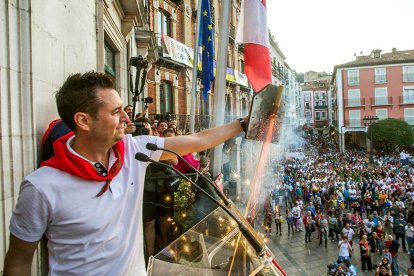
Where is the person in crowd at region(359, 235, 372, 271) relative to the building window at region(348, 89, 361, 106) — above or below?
below

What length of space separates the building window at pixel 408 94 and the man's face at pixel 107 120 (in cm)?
4916

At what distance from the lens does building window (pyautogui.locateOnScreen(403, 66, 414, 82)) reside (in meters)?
42.3

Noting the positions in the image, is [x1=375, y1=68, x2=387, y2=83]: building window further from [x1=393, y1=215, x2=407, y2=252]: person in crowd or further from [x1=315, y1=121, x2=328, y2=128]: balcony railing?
[x1=393, y1=215, x2=407, y2=252]: person in crowd

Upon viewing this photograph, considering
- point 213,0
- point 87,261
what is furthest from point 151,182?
point 213,0

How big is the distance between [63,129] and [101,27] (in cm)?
277

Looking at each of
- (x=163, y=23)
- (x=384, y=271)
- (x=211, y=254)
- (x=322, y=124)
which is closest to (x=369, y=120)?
(x=322, y=124)

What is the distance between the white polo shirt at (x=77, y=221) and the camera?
1256mm

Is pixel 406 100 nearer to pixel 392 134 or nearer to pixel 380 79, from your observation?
pixel 380 79

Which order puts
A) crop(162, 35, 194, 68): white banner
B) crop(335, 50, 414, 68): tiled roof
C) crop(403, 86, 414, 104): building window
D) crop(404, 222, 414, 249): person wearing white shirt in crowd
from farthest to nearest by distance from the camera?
crop(403, 86, 414, 104): building window < crop(335, 50, 414, 68): tiled roof < crop(162, 35, 194, 68): white banner < crop(404, 222, 414, 249): person wearing white shirt in crowd

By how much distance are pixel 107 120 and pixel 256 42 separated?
3.27 m

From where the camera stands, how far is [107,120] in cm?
147

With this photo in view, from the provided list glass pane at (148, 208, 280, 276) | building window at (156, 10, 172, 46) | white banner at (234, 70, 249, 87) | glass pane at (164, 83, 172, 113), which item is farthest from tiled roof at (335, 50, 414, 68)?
glass pane at (148, 208, 280, 276)

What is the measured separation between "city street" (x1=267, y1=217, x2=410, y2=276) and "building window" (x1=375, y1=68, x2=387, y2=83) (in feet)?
120

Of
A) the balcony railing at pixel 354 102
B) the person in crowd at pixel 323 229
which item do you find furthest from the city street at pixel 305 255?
the balcony railing at pixel 354 102
